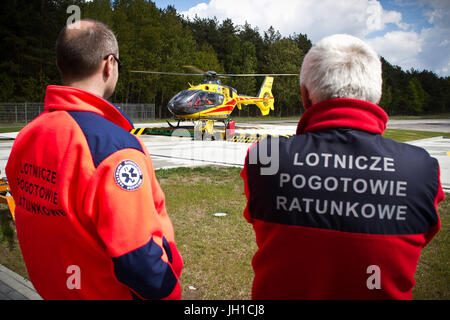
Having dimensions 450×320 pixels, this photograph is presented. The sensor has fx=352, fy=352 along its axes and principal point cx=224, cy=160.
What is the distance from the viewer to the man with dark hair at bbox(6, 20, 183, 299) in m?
1.44

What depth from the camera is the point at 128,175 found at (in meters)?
1.45

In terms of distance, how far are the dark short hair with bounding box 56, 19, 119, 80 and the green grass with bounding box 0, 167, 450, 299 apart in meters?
2.66

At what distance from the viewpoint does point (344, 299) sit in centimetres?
153

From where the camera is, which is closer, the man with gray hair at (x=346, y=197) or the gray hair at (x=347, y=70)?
the man with gray hair at (x=346, y=197)

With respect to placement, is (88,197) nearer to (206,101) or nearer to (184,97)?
(184,97)

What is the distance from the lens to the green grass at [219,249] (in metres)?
3.85

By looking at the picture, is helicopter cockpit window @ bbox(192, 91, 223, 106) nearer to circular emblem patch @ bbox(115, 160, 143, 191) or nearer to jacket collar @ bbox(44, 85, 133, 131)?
jacket collar @ bbox(44, 85, 133, 131)

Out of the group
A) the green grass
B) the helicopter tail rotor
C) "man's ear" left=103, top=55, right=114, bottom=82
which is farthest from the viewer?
the helicopter tail rotor

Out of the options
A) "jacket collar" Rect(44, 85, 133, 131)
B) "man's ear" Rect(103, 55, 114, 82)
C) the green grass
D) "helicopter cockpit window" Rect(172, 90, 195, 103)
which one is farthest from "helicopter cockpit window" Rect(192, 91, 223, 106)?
"jacket collar" Rect(44, 85, 133, 131)

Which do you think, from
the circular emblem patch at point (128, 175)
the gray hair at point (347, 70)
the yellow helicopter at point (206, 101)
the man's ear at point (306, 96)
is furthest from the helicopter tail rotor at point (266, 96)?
the circular emblem patch at point (128, 175)

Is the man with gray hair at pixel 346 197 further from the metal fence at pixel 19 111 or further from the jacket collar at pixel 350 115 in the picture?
the metal fence at pixel 19 111

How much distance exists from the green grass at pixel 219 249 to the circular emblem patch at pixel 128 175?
2.49 meters

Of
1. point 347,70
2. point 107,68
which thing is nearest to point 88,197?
point 107,68
